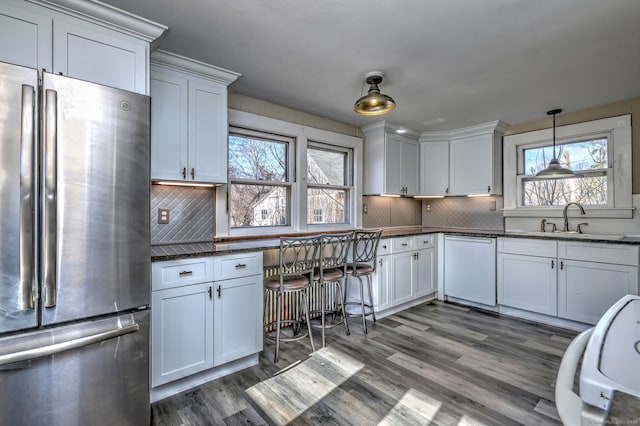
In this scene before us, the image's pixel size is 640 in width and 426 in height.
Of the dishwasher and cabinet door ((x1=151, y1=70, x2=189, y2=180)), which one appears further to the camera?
the dishwasher

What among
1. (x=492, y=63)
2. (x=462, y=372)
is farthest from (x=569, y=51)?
(x=462, y=372)

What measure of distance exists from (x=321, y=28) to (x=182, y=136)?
1245 millimetres

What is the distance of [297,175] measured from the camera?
3.33 meters

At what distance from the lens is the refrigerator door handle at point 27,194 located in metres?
1.24

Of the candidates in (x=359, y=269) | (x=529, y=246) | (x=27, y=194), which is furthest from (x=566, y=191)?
(x=27, y=194)

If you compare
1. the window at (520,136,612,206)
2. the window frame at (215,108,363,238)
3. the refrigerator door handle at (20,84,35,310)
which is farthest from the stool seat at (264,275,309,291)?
the window at (520,136,612,206)

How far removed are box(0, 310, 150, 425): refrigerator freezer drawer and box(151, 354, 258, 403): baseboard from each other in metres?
0.40

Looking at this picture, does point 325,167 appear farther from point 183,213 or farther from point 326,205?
point 183,213

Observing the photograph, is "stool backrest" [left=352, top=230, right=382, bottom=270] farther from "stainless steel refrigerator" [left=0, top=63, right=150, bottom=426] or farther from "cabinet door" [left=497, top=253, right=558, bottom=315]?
"stainless steel refrigerator" [left=0, top=63, right=150, bottom=426]

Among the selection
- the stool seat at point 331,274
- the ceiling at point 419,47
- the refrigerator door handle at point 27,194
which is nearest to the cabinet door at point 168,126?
the ceiling at point 419,47

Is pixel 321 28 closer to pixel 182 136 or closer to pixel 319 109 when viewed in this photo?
pixel 182 136

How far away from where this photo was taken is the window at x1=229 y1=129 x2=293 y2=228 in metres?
2.94

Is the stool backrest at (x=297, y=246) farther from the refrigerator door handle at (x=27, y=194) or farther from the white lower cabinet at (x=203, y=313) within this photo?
the refrigerator door handle at (x=27, y=194)

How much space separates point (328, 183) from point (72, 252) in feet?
9.00
